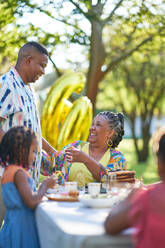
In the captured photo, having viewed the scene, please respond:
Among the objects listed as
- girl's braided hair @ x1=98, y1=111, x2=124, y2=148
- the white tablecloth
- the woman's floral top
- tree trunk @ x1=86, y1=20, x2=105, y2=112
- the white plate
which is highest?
tree trunk @ x1=86, y1=20, x2=105, y2=112

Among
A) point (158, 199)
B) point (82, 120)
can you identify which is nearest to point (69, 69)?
point (82, 120)

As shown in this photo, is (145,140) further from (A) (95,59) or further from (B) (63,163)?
(B) (63,163)

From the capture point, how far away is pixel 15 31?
10.1 meters

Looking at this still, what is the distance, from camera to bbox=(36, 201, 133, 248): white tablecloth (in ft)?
7.21

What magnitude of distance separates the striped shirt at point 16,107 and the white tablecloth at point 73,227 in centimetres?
94

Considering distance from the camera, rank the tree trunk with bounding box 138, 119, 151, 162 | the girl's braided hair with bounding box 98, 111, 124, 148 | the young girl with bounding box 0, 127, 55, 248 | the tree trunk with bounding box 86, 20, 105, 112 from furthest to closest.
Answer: the tree trunk with bounding box 138, 119, 151, 162
the tree trunk with bounding box 86, 20, 105, 112
the girl's braided hair with bounding box 98, 111, 124, 148
the young girl with bounding box 0, 127, 55, 248

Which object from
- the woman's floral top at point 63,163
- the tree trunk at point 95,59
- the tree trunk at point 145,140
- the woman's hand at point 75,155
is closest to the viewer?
the woman's hand at point 75,155

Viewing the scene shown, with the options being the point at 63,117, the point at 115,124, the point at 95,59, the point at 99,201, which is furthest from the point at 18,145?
the point at 95,59

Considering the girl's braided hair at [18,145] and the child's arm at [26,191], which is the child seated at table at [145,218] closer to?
the child's arm at [26,191]

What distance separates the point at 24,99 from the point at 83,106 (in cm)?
439

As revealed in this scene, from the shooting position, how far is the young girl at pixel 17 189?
2996 millimetres

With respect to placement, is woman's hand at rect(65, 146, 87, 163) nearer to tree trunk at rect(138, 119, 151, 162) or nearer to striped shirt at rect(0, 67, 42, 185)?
striped shirt at rect(0, 67, 42, 185)

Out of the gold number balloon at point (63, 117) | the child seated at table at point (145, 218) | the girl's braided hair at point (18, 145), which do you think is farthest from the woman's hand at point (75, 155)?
the gold number balloon at point (63, 117)

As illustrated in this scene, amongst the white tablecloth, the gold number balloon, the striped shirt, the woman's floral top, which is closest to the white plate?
the white tablecloth
